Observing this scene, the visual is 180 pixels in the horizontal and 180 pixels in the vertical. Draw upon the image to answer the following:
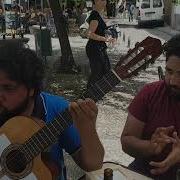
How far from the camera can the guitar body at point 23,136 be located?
8.18 ft

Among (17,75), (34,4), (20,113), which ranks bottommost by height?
(34,4)

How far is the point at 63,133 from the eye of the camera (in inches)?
104

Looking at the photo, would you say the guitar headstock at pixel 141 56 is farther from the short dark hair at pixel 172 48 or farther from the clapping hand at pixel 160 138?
the clapping hand at pixel 160 138

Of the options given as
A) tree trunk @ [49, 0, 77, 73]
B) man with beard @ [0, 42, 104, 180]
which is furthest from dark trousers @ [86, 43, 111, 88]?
man with beard @ [0, 42, 104, 180]

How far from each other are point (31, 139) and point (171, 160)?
717mm

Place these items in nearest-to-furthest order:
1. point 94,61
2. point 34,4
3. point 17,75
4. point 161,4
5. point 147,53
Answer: point 17,75
point 147,53
point 94,61
point 161,4
point 34,4

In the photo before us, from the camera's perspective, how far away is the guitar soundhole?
255cm

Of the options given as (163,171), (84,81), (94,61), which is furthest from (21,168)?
(84,81)

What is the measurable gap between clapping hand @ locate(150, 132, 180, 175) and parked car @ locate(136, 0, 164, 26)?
2787 cm

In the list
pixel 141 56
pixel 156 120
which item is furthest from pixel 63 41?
pixel 141 56

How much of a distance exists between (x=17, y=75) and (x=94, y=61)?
221 inches

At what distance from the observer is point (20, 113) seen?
2.51 meters

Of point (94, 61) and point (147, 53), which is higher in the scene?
point (147, 53)

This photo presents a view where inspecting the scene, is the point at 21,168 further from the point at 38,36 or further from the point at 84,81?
the point at 38,36
